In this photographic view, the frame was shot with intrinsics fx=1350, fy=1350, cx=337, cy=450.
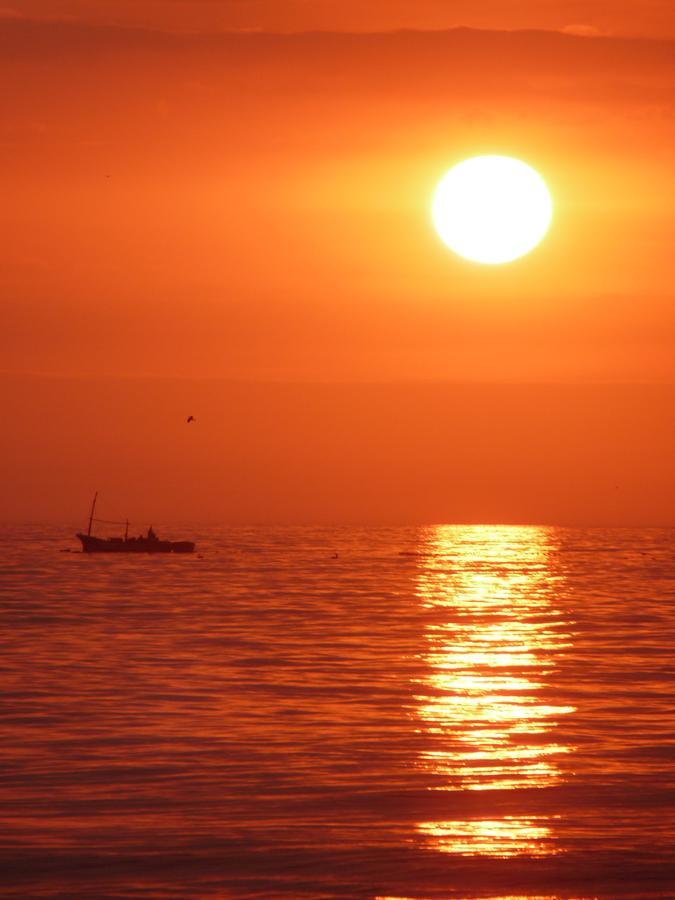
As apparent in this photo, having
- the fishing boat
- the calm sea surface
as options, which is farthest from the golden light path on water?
the fishing boat

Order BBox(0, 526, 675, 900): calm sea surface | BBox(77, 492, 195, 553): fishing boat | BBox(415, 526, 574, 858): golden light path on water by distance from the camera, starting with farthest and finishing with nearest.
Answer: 1. BBox(77, 492, 195, 553): fishing boat
2. BBox(415, 526, 574, 858): golden light path on water
3. BBox(0, 526, 675, 900): calm sea surface

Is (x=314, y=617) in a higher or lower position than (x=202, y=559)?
lower

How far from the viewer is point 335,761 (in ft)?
111

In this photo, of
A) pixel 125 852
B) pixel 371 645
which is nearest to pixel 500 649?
pixel 371 645

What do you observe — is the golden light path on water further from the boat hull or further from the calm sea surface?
the boat hull

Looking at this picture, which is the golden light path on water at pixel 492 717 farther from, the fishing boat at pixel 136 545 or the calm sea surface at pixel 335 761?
the fishing boat at pixel 136 545

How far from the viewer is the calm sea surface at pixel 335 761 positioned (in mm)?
24031

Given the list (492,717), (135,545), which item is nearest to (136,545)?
(135,545)

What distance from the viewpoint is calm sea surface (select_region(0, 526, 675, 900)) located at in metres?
24.0

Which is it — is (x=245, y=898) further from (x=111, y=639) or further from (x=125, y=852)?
(x=111, y=639)

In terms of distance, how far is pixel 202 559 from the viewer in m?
196

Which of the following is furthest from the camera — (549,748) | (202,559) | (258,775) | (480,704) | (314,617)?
(202,559)

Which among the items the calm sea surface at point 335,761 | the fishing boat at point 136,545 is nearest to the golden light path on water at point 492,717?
the calm sea surface at point 335,761

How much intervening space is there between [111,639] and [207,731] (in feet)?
97.1
